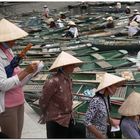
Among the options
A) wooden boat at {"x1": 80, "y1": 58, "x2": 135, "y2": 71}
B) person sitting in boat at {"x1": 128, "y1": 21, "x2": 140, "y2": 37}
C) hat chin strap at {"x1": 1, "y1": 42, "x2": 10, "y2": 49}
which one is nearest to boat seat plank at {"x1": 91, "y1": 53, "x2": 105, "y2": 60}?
wooden boat at {"x1": 80, "y1": 58, "x2": 135, "y2": 71}

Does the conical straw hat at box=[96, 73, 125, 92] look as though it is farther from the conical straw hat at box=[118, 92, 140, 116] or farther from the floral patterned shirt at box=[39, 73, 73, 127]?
the floral patterned shirt at box=[39, 73, 73, 127]

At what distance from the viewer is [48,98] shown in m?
4.10

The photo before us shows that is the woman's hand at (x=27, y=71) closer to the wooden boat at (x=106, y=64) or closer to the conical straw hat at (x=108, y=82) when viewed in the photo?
the conical straw hat at (x=108, y=82)

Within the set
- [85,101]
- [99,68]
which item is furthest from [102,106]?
[99,68]

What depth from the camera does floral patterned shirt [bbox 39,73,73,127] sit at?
160 inches

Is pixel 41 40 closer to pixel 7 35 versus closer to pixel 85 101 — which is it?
pixel 85 101

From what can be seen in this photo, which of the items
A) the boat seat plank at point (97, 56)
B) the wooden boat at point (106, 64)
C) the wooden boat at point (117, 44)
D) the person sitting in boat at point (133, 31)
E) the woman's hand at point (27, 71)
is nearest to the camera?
the woman's hand at point (27, 71)

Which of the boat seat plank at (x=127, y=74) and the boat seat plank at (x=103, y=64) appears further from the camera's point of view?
the boat seat plank at (x=103, y=64)

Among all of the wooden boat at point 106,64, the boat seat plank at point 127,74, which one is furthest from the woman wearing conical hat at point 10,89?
the wooden boat at point 106,64

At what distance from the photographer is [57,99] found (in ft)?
13.4

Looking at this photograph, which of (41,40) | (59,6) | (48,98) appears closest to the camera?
(48,98)

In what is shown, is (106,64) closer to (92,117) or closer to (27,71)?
(92,117)

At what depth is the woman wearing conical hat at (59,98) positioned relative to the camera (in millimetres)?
4074

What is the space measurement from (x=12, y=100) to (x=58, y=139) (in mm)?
707
